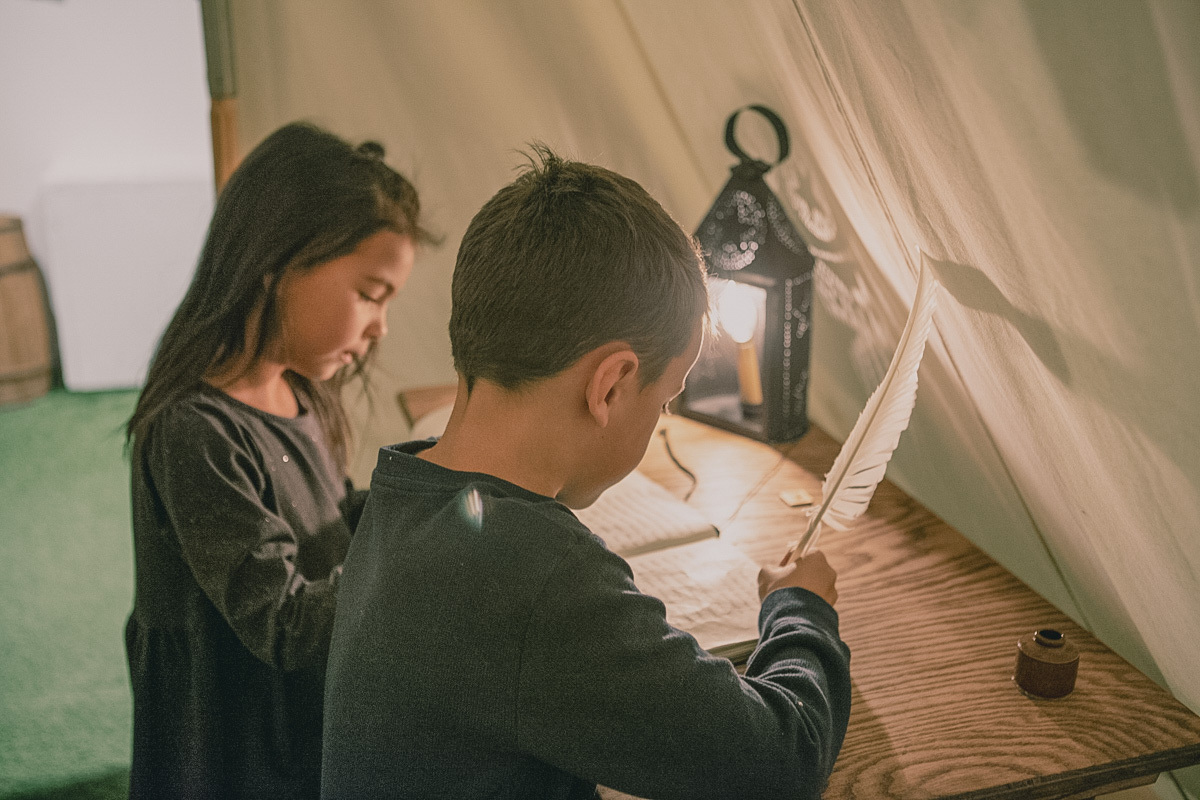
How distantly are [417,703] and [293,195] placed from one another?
743 mm

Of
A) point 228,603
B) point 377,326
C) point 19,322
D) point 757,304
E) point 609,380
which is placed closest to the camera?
point 609,380

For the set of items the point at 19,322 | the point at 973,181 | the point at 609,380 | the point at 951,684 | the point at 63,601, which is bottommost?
the point at 63,601

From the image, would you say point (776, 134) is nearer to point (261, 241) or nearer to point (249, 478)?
point (261, 241)

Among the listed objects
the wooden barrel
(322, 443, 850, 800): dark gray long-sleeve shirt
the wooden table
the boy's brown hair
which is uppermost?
the boy's brown hair

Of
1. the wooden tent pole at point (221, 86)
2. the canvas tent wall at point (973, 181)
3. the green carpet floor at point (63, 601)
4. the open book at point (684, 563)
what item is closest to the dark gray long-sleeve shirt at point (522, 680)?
the open book at point (684, 563)

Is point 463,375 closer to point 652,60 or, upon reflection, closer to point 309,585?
point 309,585

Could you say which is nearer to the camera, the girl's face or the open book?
the open book

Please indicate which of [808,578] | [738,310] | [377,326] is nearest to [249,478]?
[377,326]

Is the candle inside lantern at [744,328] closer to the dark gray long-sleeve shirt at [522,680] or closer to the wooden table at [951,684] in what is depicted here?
the wooden table at [951,684]

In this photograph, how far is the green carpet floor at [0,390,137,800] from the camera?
188cm

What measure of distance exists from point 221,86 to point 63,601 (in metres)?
1.47

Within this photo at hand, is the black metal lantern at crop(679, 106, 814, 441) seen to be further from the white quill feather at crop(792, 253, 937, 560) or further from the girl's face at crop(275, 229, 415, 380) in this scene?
the girl's face at crop(275, 229, 415, 380)

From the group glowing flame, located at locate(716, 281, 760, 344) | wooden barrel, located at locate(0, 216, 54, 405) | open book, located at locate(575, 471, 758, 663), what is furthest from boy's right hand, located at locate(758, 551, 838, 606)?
wooden barrel, located at locate(0, 216, 54, 405)

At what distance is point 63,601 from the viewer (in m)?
2.46
